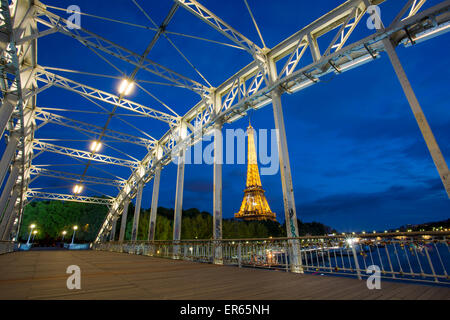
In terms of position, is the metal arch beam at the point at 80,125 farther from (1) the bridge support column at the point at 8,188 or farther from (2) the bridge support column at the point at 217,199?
(2) the bridge support column at the point at 217,199

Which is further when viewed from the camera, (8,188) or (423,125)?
(8,188)

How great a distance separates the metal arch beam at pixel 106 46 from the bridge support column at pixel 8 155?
280 inches

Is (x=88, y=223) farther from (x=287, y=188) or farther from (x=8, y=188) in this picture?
(x=287, y=188)

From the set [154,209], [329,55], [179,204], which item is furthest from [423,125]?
[154,209]

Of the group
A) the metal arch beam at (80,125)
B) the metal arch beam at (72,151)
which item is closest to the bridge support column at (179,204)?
the metal arch beam at (80,125)

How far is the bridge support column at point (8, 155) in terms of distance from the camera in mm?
10738

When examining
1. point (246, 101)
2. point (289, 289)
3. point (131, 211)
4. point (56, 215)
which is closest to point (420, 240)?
point (289, 289)

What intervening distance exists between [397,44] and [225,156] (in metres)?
9.39

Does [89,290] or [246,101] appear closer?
[89,290]

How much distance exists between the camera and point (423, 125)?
17.6 feet

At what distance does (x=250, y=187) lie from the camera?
29328 mm

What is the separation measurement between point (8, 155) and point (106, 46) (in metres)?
8.29
